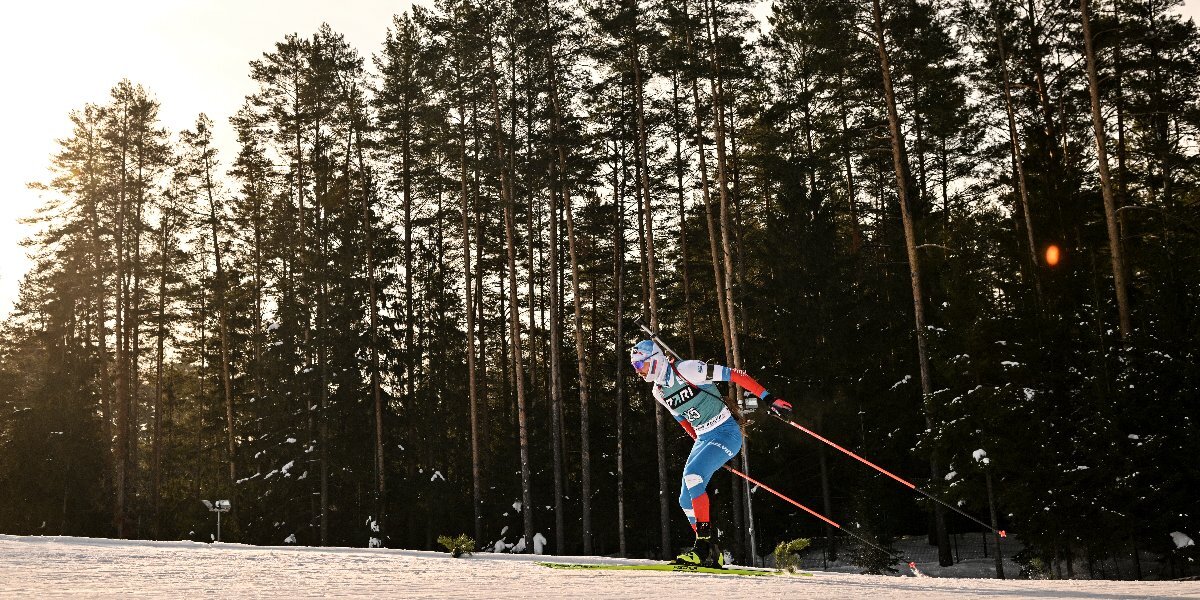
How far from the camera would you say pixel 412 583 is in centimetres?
702

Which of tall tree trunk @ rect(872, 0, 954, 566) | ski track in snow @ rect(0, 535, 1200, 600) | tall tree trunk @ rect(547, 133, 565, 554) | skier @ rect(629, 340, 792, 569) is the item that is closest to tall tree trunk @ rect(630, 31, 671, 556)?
tall tree trunk @ rect(547, 133, 565, 554)

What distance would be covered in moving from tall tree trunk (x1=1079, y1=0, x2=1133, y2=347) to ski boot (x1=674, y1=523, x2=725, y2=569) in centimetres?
1022

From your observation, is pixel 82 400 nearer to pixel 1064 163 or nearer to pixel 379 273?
pixel 379 273

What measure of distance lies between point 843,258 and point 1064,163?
630 centimetres

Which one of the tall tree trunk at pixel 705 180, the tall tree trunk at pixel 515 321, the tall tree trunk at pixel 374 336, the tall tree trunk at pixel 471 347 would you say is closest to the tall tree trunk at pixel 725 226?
the tall tree trunk at pixel 705 180

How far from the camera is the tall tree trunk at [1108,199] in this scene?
1769 cm

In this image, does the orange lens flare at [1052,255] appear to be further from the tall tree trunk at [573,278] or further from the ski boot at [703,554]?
the ski boot at [703,554]

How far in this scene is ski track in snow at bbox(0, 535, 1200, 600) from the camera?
6.11m

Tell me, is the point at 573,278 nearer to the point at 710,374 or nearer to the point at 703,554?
the point at 710,374

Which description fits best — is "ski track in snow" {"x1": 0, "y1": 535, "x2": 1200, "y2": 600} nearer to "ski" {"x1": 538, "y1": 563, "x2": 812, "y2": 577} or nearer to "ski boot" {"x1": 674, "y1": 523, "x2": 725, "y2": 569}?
"ski" {"x1": 538, "y1": 563, "x2": 812, "y2": 577}

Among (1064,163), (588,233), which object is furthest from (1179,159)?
(588,233)

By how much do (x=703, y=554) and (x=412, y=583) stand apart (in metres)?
4.24

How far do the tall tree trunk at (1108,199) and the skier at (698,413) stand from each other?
975 cm

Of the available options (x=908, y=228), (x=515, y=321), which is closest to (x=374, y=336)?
(x=515, y=321)
